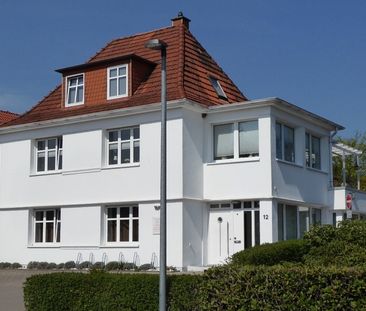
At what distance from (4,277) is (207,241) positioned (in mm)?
7642

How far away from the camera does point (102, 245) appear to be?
27.1 m

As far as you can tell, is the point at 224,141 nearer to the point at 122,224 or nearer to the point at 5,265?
the point at 122,224

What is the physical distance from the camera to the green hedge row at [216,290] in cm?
1118

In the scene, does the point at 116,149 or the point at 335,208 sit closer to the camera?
the point at 116,149

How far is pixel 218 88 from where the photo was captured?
29.9 m

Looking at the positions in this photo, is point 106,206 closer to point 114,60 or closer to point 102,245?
point 102,245

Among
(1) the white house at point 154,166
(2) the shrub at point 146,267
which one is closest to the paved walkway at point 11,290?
(1) the white house at point 154,166

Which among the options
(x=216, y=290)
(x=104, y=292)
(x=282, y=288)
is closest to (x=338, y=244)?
(x=282, y=288)

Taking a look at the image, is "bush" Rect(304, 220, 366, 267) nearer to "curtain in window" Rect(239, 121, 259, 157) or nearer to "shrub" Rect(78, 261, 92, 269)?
"curtain in window" Rect(239, 121, 259, 157)

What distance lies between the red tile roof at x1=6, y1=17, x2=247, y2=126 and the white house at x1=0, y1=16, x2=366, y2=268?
77 millimetres

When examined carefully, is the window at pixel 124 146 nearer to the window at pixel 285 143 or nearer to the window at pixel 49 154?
the window at pixel 49 154

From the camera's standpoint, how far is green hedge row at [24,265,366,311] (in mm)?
11180

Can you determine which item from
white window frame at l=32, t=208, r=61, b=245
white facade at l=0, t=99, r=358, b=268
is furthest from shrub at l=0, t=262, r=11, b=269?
white window frame at l=32, t=208, r=61, b=245

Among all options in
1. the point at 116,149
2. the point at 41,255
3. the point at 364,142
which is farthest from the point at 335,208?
the point at 364,142
